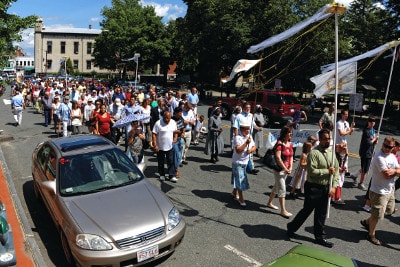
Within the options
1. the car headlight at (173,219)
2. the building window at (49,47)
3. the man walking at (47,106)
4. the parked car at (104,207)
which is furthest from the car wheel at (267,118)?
the building window at (49,47)

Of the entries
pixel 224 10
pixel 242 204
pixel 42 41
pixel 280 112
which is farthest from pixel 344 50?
pixel 42 41

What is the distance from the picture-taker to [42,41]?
7769 cm

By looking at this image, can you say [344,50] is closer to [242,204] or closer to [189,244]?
[242,204]

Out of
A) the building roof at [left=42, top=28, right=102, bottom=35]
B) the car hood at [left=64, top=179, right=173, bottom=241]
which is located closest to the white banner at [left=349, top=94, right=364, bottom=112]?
the car hood at [left=64, top=179, right=173, bottom=241]

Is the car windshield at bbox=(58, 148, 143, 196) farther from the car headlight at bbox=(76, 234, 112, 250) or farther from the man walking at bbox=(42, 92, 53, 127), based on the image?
the man walking at bbox=(42, 92, 53, 127)

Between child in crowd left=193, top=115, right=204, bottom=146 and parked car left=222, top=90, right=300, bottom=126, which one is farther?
parked car left=222, top=90, right=300, bottom=126

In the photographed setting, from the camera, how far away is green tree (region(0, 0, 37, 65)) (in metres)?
11.6

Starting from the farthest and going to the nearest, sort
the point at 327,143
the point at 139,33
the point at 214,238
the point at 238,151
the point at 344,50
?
the point at 139,33 < the point at 344,50 < the point at 238,151 < the point at 214,238 < the point at 327,143

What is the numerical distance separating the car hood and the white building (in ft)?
254

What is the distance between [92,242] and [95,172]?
5.18ft

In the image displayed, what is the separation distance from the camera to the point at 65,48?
257 ft

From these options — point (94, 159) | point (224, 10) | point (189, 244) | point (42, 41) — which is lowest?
point (189, 244)

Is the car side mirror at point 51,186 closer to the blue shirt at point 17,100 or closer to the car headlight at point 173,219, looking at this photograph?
the car headlight at point 173,219

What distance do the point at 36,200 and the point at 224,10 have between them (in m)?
25.5
